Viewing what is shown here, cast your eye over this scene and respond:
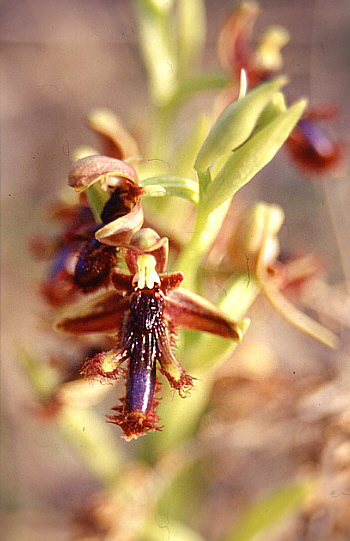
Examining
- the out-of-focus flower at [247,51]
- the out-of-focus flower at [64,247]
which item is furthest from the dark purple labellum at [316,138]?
the out-of-focus flower at [64,247]

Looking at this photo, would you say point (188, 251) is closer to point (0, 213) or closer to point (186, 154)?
point (186, 154)

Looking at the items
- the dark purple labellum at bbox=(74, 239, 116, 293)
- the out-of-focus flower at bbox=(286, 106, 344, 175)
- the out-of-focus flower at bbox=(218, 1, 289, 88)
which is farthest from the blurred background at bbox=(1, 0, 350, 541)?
the dark purple labellum at bbox=(74, 239, 116, 293)

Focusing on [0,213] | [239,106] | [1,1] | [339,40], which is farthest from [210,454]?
[1,1]

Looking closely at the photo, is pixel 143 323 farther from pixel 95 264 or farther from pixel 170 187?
pixel 170 187

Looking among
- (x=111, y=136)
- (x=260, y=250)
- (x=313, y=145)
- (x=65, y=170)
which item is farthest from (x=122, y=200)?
(x=65, y=170)

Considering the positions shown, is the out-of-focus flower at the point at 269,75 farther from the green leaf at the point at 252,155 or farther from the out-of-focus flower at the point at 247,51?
the green leaf at the point at 252,155

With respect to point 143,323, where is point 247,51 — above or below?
above
